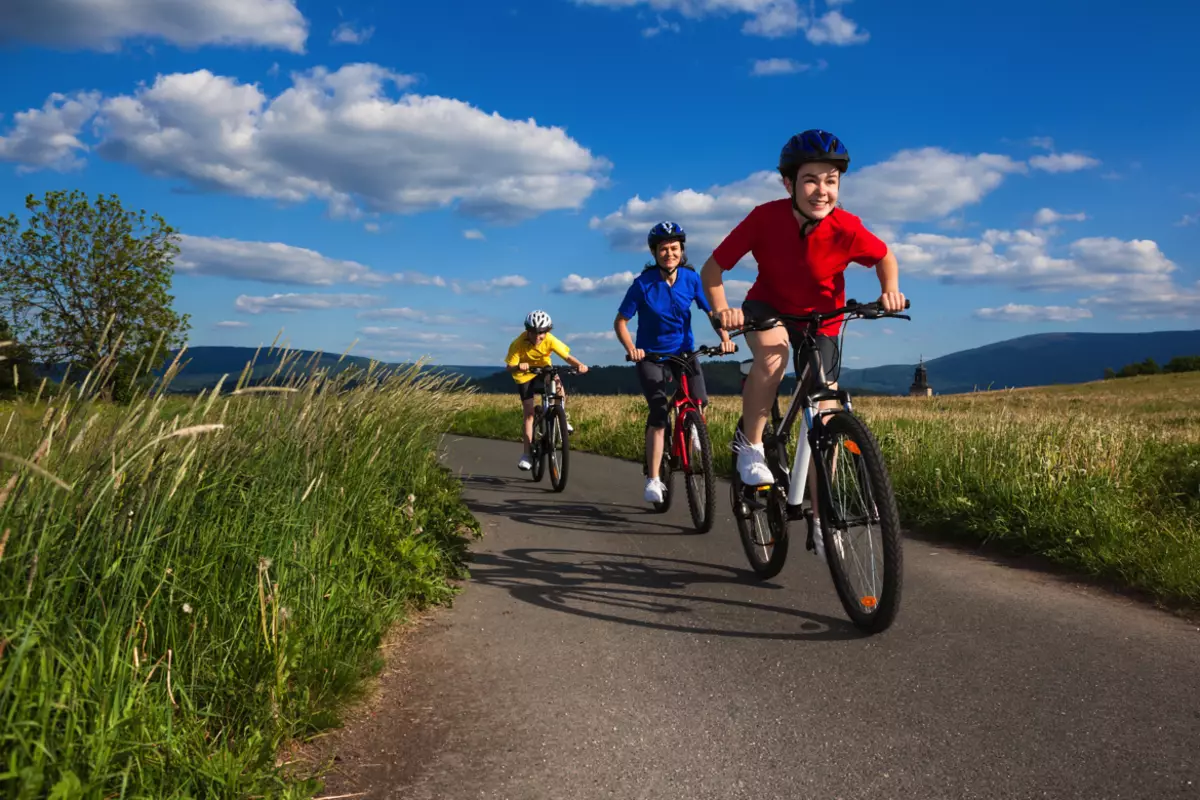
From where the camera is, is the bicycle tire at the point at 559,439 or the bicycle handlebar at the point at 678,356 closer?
the bicycle handlebar at the point at 678,356

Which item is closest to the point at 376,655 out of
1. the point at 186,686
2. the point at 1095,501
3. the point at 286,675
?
the point at 286,675

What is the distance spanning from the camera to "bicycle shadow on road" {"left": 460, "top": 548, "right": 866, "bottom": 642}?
467cm

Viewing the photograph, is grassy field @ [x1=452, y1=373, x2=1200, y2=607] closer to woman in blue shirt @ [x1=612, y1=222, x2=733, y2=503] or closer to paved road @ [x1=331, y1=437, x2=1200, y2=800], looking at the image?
paved road @ [x1=331, y1=437, x2=1200, y2=800]

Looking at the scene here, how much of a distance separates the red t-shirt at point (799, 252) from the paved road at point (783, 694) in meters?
1.84

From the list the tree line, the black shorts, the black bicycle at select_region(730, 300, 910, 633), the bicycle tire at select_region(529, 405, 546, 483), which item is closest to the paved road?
the black bicycle at select_region(730, 300, 910, 633)

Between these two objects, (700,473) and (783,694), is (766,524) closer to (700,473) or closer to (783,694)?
(700,473)

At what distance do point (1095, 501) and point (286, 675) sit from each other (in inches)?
231

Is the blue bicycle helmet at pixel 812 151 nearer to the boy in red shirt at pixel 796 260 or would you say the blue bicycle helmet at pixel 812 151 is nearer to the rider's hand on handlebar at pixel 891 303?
the boy in red shirt at pixel 796 260

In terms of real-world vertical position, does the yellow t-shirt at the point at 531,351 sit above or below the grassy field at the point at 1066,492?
above

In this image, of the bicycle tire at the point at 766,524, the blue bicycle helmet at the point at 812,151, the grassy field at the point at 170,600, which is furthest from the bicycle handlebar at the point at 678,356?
the grassy field at the point at 170,600

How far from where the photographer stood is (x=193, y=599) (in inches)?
126

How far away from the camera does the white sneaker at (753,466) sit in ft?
17.1

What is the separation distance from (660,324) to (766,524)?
282 centimetres

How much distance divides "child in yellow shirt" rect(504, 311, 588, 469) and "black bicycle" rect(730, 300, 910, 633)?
19.4ft
